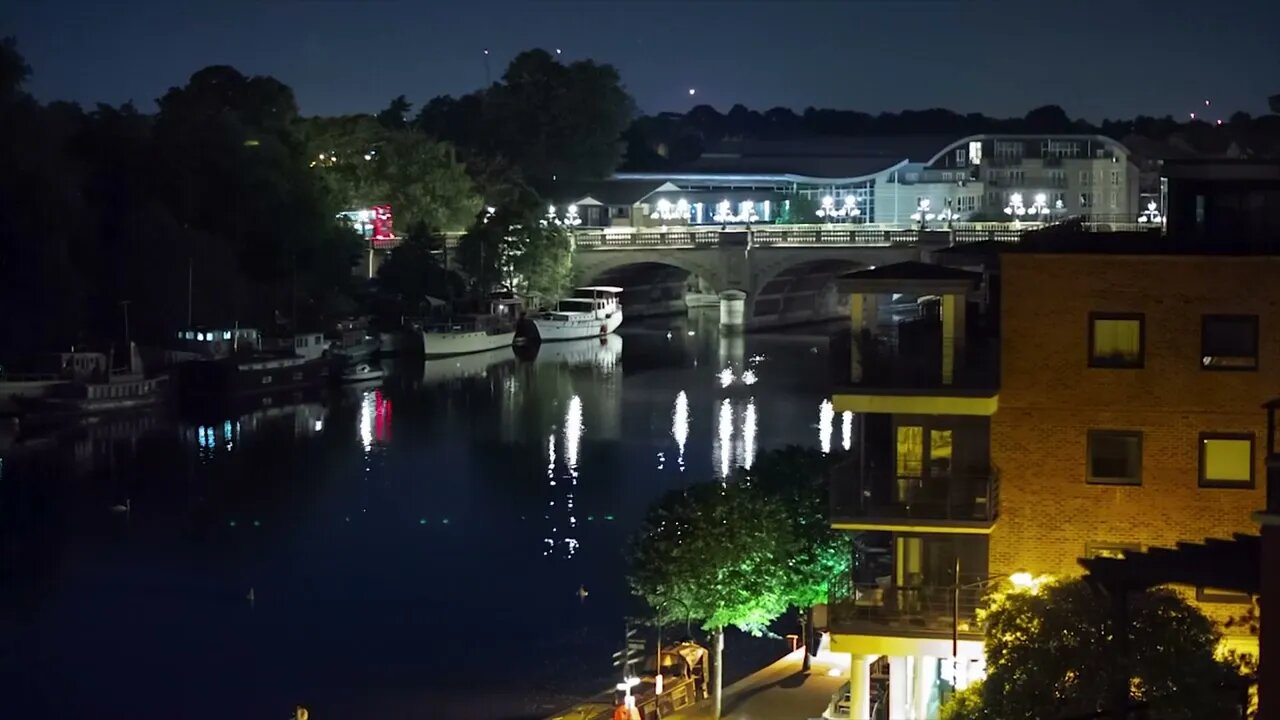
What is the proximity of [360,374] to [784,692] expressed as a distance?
47.4 m

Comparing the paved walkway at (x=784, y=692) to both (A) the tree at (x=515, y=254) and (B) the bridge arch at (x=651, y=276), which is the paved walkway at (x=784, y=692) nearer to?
(A) the tree at (x=515, y=254)

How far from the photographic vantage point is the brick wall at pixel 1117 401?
20234 millimetres

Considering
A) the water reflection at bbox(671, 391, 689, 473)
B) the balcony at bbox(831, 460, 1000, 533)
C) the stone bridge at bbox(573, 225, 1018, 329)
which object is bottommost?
the water reflection at bbox(671, 391, 689, 473)

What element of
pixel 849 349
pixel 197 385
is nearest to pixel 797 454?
pixel 849 349

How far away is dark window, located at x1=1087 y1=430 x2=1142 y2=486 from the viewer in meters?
20.6

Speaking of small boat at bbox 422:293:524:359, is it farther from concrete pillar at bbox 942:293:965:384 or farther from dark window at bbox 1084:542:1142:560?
dark window at bbox 1084:542:1142:560

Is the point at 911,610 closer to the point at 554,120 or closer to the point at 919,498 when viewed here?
the point at 919,498

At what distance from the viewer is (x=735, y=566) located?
26547mm

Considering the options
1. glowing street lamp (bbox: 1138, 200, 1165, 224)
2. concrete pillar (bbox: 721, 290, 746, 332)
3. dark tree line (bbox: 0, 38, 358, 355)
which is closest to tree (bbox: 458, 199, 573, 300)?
concrete pillar (bbox: 721, 290, 746, 332)

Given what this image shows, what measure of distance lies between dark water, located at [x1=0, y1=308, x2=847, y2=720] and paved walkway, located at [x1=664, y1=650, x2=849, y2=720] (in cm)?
352

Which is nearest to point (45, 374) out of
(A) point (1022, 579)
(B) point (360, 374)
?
(B) point (360, 374)

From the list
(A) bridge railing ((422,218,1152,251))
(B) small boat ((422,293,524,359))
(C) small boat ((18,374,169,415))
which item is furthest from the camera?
(A) bridge railing ((422,218,1152,251))

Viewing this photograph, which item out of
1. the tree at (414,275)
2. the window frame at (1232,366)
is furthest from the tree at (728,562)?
the tree at (414,275)

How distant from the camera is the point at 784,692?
86.2 feet
